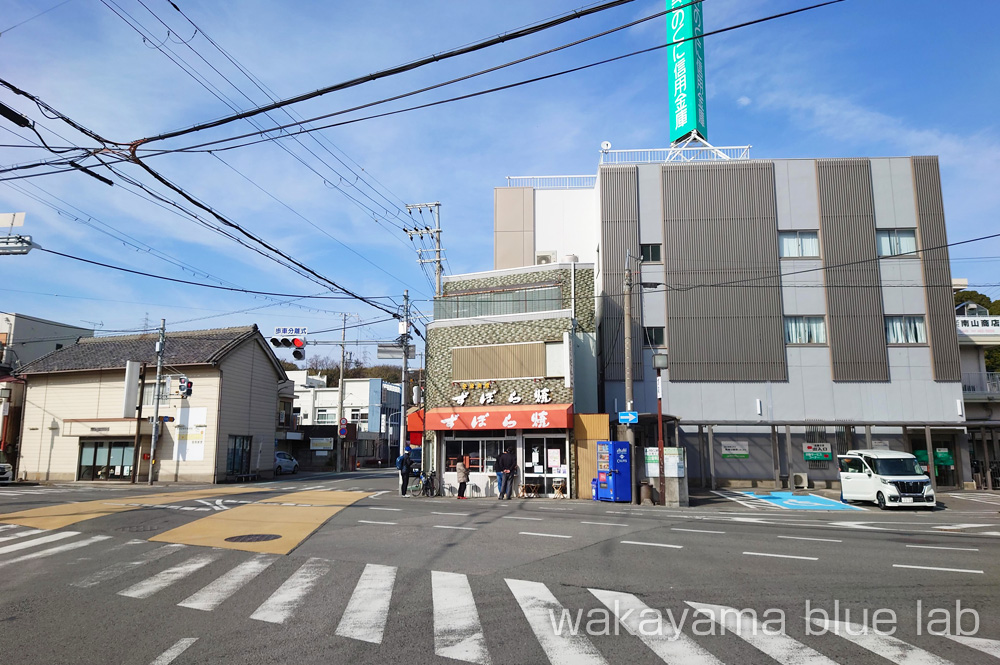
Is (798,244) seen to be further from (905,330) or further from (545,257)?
(545,257)

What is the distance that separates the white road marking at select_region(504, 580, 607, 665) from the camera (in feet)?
18.4

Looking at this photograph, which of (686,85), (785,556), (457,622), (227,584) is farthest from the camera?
(686,85)

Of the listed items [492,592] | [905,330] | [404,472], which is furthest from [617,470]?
[905,330]

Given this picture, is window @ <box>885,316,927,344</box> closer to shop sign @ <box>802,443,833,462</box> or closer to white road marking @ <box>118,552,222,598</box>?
shop sign @ <box>802,443,833,462</box>

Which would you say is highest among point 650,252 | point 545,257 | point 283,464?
point 545,257

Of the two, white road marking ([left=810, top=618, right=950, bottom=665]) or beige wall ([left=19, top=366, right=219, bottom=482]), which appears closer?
white road marking ([left=810, top=618, right=950, bottom=665])

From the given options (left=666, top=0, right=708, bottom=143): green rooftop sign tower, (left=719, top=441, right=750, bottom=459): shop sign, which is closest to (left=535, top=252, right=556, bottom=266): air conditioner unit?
(left=666, top=0, right=708, bottom=143): green rooftop sign tower

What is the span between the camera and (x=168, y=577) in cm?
911

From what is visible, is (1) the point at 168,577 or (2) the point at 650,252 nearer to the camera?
(1) the point at 168,577

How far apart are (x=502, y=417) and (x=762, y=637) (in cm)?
1874

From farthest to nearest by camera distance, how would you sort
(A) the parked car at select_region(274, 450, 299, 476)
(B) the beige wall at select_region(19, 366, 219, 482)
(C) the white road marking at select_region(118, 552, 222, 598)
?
(A) the parked car at select_region(274, 450, 299, 476) → (B) the beige wall at select_region(19, 366, 219, 482) → (C) the white road marking at select_region(118, 552, 222, 598)

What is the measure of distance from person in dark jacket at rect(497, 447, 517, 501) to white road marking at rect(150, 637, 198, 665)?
57.1 feet

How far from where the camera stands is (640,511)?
62.0 feet

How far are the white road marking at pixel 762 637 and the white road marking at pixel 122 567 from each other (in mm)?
8104
